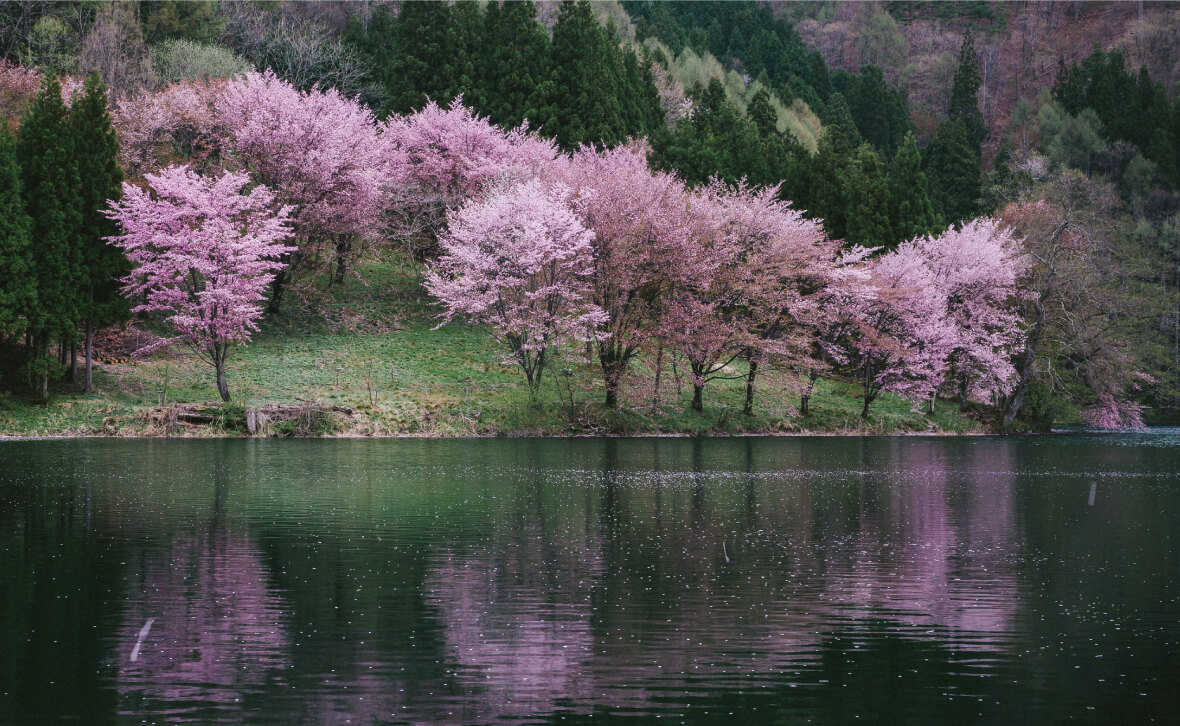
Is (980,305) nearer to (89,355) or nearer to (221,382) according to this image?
(221,382)

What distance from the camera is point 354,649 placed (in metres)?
13.5

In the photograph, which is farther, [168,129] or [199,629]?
[168,129]

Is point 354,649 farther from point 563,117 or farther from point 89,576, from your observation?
point 563,117

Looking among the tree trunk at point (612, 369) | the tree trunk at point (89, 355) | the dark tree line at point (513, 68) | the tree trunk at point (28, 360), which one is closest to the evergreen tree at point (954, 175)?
the dark tree line at point (513, 68)

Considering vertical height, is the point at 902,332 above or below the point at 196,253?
below

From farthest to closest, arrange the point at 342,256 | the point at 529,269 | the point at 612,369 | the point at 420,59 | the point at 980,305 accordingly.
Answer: the point at 420,59
the point at 342,256
the point at 980,305
the point at 612,369
the point at 529,269

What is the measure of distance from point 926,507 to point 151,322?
44306 millimetres

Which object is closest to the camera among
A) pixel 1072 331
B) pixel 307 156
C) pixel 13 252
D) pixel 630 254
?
pixel 13 252

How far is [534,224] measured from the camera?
53281mm

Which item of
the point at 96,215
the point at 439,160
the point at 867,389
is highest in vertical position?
the point at 439,160

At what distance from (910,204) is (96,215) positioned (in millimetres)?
50448

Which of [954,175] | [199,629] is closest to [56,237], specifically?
[199,629]

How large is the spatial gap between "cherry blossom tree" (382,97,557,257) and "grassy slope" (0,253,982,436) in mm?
5189

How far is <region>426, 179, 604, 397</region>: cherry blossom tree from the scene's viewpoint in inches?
2105
